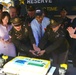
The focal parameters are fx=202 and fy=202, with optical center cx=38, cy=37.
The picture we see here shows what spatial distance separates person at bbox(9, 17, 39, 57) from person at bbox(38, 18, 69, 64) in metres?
0.14

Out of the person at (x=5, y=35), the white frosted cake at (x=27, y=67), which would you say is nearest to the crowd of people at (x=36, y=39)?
the person at (x=5, y=35)

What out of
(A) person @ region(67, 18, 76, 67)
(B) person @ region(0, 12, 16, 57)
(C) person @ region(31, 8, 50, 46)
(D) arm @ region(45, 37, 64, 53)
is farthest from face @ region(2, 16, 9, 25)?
(A) person @ region(67, 18, 76, 67)

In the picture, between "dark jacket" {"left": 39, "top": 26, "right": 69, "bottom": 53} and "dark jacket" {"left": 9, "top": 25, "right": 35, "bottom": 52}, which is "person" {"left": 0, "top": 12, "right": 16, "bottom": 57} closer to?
"dark jacket" {"left": 9, "top": 25, "right": 35, "bottom": 52}

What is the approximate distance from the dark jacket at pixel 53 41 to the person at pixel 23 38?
0.14m

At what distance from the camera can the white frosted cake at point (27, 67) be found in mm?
1758

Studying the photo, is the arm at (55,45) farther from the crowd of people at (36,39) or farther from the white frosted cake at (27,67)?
the white frosted cake at (27,67)

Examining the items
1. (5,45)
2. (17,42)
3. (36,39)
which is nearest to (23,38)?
(17,42)

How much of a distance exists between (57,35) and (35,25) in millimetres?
423

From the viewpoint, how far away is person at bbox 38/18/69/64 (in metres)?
2.82

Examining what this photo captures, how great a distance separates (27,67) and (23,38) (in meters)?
1.22

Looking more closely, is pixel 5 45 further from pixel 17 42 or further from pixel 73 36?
pixel 73 36

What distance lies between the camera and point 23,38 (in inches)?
118

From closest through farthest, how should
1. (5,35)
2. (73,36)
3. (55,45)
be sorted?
(73,36) → (55,45) → (5,35)

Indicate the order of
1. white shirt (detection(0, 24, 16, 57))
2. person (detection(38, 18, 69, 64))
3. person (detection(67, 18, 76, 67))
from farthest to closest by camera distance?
white shirt (detection(0, 24, 16, 57)), person (detection(38, 18, 69, 64)), person (detection(67, 18, 76, 67))
